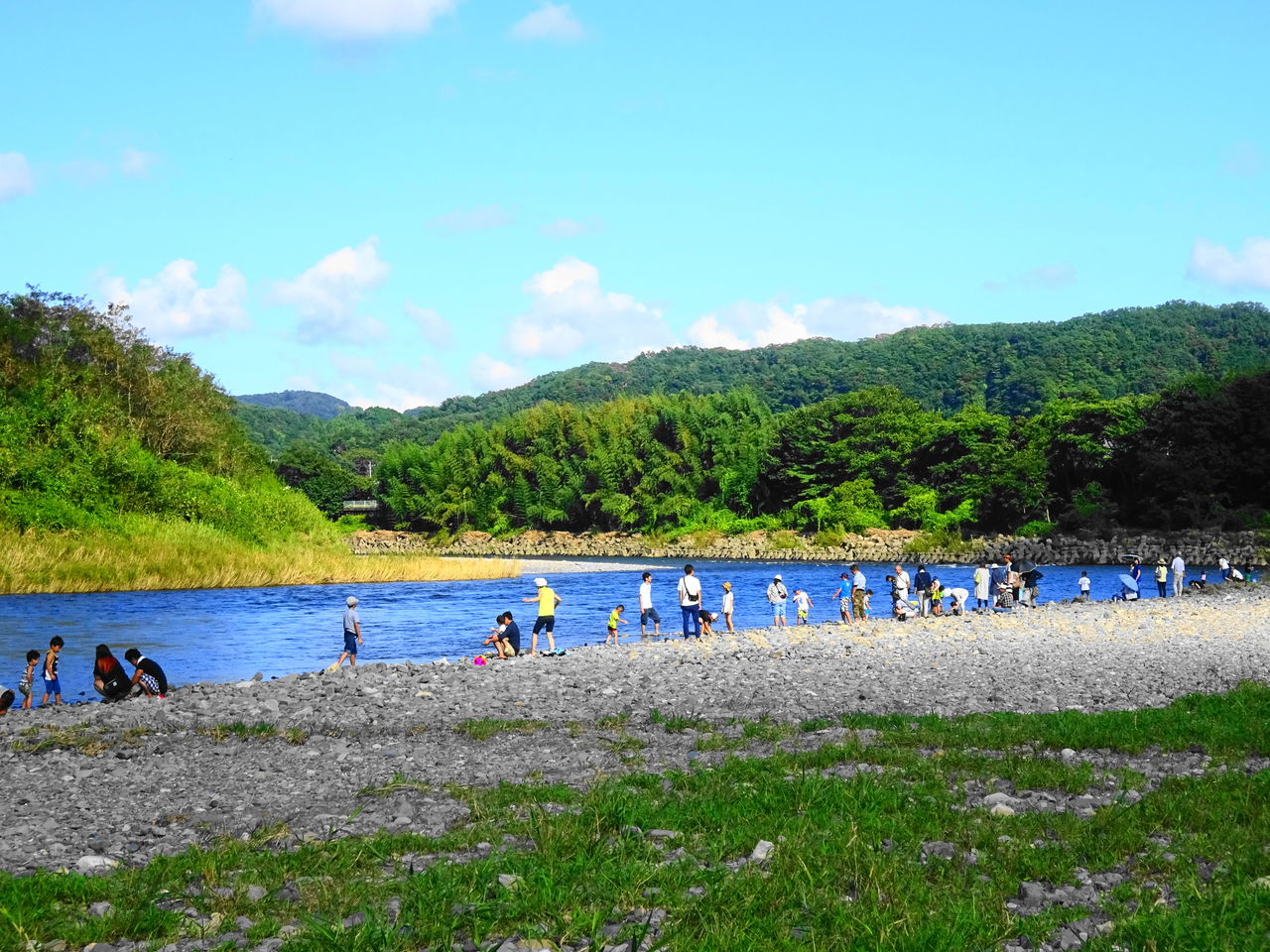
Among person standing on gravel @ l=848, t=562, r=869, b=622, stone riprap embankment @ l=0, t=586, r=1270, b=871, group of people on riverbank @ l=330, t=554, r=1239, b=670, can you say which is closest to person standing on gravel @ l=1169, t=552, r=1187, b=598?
group of people on riverbank @ l=330, t=554, r=1239, b=670

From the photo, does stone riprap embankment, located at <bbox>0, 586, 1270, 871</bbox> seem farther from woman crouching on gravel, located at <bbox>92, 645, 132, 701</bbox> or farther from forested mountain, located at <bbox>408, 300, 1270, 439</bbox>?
forested mountain, located at <bbox>408, 300, 1270, 439</bbox>

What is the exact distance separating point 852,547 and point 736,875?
293 ft

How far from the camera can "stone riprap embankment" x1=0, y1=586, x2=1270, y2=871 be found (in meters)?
8.76

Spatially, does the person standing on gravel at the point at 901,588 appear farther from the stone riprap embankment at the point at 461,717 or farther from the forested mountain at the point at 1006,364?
the forested mountain at the point at 1006,364

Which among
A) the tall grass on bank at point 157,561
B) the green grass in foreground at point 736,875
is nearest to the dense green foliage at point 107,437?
the tall grass on bank at point 157,561

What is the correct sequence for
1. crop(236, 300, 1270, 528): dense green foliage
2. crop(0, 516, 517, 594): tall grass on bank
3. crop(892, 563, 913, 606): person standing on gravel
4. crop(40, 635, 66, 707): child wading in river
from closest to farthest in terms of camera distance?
crop(40, 635, 66, 707): child wading in river
crop(892, 563, 913, 606): person standing on gravel
crop(0, 516, 517, 594): tall grass on bank
crop(236, 300, 1270, 528): dense green foliage

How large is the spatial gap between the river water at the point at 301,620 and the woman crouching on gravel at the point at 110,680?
3314 mm

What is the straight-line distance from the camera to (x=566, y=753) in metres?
11.2

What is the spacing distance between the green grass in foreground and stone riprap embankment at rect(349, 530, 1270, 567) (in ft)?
218

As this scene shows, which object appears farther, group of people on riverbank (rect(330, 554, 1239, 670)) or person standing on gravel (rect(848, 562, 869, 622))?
person standing on gravel (rect(848, 562, 869, 622))

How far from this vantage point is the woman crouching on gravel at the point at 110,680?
16672 millimetres

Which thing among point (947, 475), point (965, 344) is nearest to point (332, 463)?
point (947, 475)

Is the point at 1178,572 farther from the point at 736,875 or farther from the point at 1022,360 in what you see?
Answer: the point at 1022,360

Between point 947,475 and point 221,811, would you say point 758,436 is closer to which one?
point 947,475
